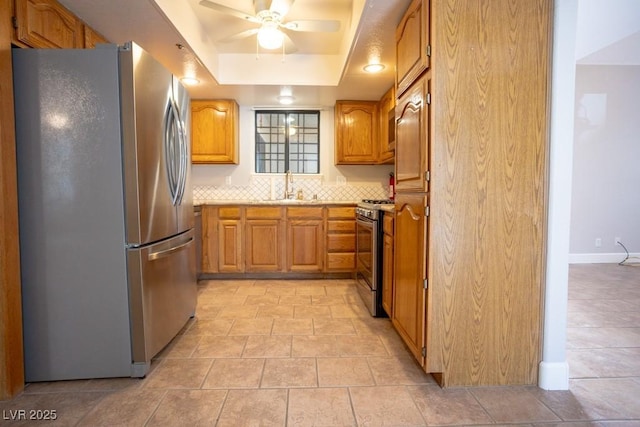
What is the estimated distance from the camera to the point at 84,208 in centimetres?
172

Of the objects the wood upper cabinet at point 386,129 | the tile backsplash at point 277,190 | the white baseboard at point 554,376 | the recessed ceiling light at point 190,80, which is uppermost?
the recessed ceiling light at point 190,80

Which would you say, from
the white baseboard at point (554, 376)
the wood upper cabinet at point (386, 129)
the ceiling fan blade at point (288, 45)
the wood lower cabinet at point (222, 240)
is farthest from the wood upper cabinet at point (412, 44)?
the wood lower cabinet at point (222, 240)

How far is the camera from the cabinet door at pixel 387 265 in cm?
237

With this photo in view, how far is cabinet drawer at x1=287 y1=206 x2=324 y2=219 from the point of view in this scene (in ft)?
12.5

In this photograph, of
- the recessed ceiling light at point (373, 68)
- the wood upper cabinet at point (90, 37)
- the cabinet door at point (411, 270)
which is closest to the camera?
the cabinet door at point (411, 270)

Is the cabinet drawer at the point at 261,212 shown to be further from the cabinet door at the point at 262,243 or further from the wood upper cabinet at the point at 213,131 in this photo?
the wood upper cabinet at the point at 213,131

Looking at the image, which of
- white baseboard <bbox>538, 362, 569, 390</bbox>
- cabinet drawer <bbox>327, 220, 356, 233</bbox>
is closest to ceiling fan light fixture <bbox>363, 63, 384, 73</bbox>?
cabinet drawer <bbox>327, 220, 356, 233</bbox>

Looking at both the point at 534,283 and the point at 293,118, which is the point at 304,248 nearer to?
the point at 293,118

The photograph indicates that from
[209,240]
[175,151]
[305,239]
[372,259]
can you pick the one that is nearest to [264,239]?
[305,239]

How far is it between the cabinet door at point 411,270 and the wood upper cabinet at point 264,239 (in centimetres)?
187

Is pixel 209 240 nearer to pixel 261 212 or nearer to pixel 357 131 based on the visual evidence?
pixel 261 212

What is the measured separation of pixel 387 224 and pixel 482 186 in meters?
0.92

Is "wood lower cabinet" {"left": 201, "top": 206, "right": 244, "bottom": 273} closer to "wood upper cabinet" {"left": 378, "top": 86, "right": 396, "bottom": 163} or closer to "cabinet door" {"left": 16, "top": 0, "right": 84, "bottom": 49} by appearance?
"wood upper cabinet" {"left": 378, "top": 86, "right": 396, "bottom": 163}

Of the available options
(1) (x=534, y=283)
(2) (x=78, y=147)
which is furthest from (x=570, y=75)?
(2) (x=78, y=147)
